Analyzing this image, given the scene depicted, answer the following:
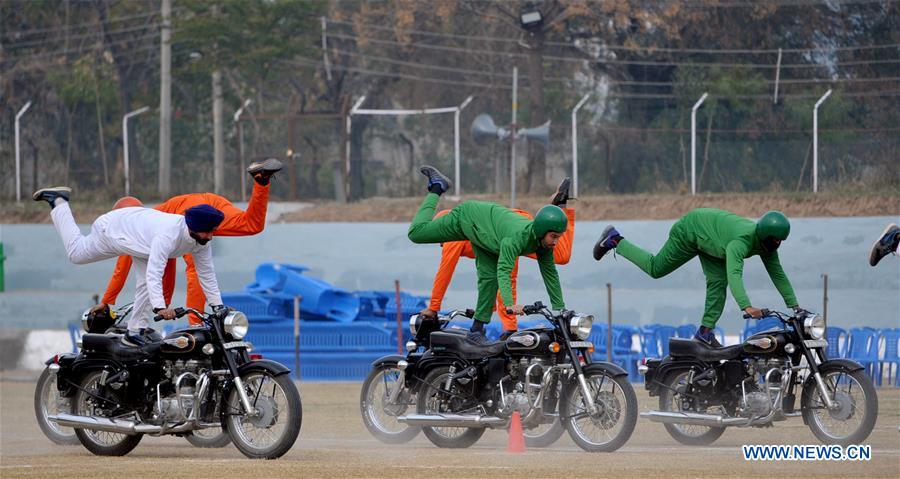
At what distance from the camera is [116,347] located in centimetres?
1162

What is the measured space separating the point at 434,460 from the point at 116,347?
2723 mm

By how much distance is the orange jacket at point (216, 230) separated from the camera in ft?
41.0

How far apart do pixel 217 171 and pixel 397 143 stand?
Answer: 13.7 ft

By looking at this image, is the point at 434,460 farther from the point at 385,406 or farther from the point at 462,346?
the point at 385,406

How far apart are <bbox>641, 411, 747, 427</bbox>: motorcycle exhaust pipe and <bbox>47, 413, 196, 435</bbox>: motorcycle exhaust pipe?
373 cm

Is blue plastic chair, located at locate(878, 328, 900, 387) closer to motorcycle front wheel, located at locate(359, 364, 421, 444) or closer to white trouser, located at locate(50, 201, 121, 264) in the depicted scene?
motorcycle front wheel, located at locate(359, 364, 421, 444)

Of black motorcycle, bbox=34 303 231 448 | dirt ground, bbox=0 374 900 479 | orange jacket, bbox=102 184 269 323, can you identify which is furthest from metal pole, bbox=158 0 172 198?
black motorcycle, bbox=34 303 231 448

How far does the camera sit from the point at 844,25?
29672 millimetres

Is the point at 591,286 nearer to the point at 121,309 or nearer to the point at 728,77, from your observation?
the point at 728,77

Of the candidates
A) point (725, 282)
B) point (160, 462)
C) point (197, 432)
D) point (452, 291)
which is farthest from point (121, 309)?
point (452, 291)

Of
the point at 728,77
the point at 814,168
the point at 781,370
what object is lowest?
the point at 781,370

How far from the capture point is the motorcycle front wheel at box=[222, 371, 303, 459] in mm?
10617

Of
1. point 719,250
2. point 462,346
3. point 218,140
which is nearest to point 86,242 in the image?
point 462,346

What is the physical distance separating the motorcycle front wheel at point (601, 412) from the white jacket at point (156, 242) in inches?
110
